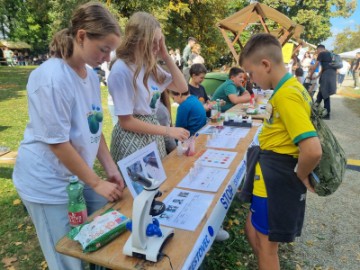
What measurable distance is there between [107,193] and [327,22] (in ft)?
108

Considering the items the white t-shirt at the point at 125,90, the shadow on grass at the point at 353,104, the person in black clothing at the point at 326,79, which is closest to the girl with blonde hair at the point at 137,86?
the white t-shirt at the point at 125,90

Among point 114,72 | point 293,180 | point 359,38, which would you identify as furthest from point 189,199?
point 359,38

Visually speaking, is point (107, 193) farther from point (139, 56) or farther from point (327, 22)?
point (327, 22)

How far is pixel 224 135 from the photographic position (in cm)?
301

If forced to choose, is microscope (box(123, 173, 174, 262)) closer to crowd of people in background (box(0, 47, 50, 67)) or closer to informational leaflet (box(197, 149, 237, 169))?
informational leaflet (box(197, 149, 237, 169))

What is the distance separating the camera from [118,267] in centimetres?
117

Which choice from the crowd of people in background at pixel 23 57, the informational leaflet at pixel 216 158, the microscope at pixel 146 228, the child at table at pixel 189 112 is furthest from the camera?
the crowd of people in background at pixel 23 57

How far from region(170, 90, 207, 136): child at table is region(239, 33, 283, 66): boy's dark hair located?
1.51m

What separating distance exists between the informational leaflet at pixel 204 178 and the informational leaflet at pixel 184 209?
80mm

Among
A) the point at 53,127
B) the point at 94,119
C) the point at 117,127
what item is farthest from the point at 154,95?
the point at 53,127

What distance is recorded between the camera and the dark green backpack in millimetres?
1522

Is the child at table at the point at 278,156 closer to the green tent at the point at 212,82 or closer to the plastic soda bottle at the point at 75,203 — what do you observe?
the plastic soda bottle at the point at 75,203

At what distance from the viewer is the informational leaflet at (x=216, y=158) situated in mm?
2218

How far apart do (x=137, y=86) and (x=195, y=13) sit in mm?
19058
